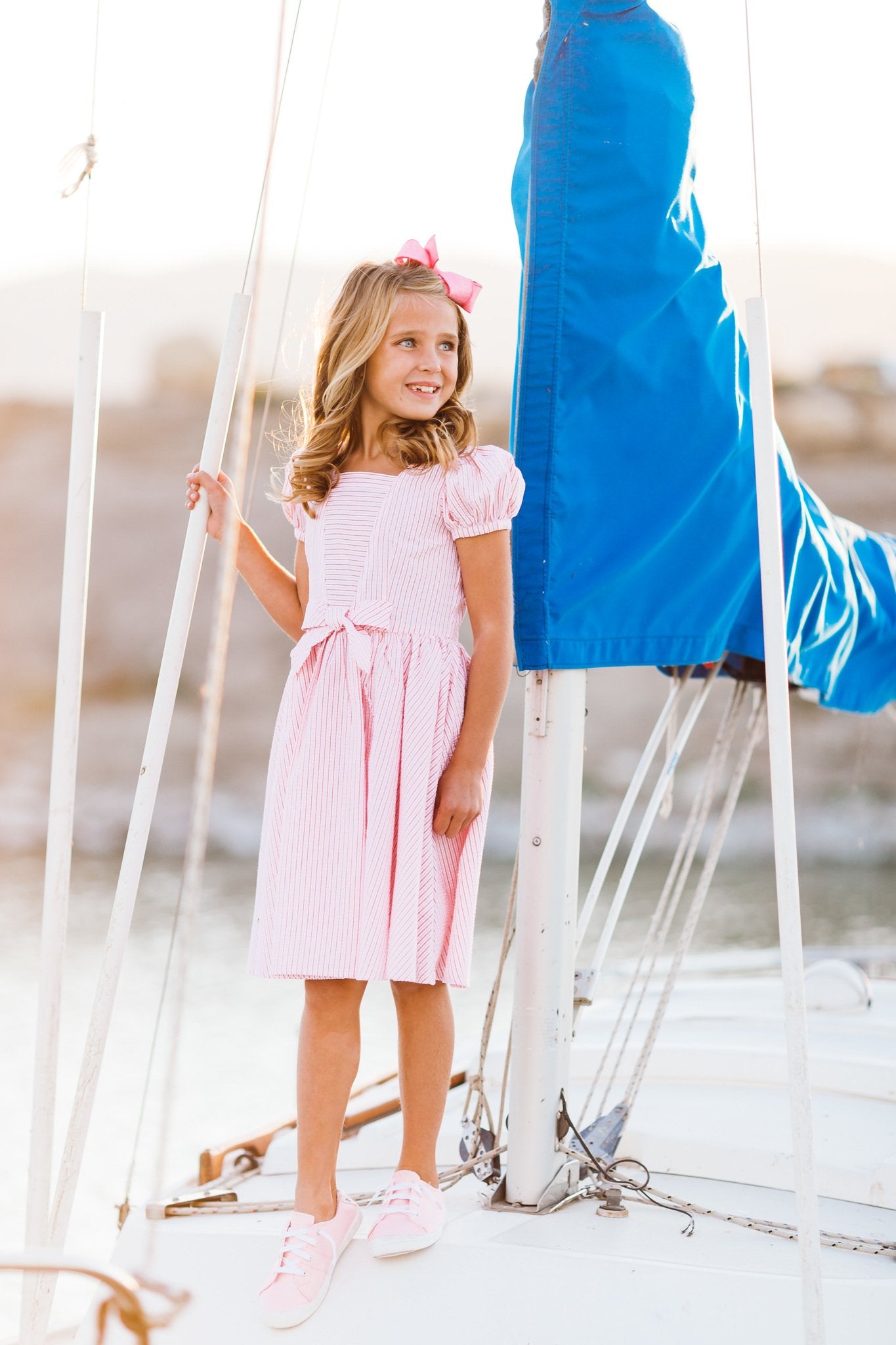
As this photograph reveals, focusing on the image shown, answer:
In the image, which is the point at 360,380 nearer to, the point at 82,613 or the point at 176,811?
the point at 82,613

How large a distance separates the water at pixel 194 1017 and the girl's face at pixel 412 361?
1214 millimetres

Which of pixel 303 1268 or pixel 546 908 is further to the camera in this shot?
pixel 546 908

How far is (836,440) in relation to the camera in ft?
66.3

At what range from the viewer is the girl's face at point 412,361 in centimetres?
160

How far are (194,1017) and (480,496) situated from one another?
18.1 feet

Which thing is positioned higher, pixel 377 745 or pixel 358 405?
pixel 358 405

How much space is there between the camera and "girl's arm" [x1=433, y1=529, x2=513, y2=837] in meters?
1.50

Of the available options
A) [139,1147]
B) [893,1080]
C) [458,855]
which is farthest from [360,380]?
[139,1147]

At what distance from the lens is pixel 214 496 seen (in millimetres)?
1541

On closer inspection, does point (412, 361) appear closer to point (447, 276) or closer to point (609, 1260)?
point (447, 276)

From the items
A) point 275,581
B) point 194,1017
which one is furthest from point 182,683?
point 275,581

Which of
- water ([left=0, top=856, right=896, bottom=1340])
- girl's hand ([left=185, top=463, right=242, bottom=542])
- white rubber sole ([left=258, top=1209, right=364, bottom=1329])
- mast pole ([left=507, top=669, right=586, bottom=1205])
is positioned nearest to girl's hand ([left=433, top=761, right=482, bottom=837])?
mast pole ([left=507, top=669, right=586, bottom=1205])

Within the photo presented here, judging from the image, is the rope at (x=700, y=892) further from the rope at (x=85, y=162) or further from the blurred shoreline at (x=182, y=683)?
the blurred shoreline at (x=182, y=683)

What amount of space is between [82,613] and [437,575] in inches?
16.0
